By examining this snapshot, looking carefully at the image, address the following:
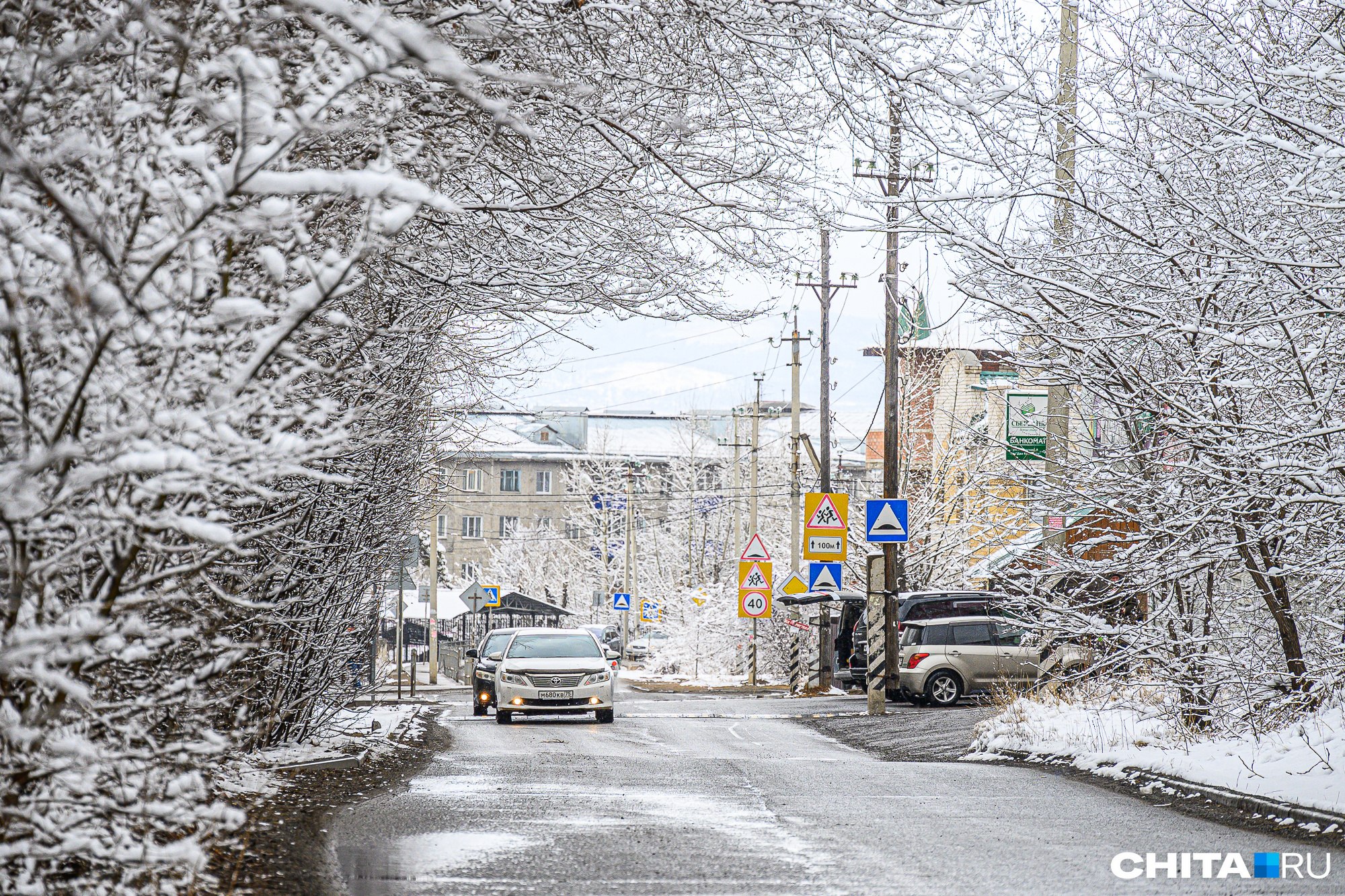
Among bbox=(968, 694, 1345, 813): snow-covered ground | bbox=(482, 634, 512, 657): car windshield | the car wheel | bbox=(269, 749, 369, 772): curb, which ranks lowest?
the car wheel

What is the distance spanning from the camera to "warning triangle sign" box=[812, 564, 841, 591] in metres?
24.4

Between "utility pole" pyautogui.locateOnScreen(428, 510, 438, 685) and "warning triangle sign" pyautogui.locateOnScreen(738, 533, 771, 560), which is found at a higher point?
"warning triangle sign" pyautogui.locateOnScreen(738, 533, 771, 560)

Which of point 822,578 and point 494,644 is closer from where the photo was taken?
point 494,644

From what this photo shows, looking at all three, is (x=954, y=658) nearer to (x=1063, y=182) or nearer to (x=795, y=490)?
(x=795, y=490)

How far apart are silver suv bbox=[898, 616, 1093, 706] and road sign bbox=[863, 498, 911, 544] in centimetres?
494

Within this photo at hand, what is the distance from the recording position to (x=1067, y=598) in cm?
1294

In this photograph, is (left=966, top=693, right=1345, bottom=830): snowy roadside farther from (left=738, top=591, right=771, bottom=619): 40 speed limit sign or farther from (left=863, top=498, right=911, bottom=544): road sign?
(left=738, top=591, right=771, bottom=619): 40 speed limit sign

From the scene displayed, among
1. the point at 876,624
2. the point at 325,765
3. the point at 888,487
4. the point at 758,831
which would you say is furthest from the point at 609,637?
the point at 758,831

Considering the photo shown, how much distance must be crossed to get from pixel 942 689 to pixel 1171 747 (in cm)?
1328

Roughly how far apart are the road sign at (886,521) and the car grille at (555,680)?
469cm

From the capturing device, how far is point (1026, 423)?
48.2ft

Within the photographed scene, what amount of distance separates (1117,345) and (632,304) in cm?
364

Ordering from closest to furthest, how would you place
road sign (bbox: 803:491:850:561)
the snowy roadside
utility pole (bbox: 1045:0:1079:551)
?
utility pole (bbox: 1045:0:1079:551)
the snowy roadside
road sign (bbox: 803:491:850:561)

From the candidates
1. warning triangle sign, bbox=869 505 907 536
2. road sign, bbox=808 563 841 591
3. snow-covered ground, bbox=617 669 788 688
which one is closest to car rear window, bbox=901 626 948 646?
road sign, bbox=808 563 841 591
